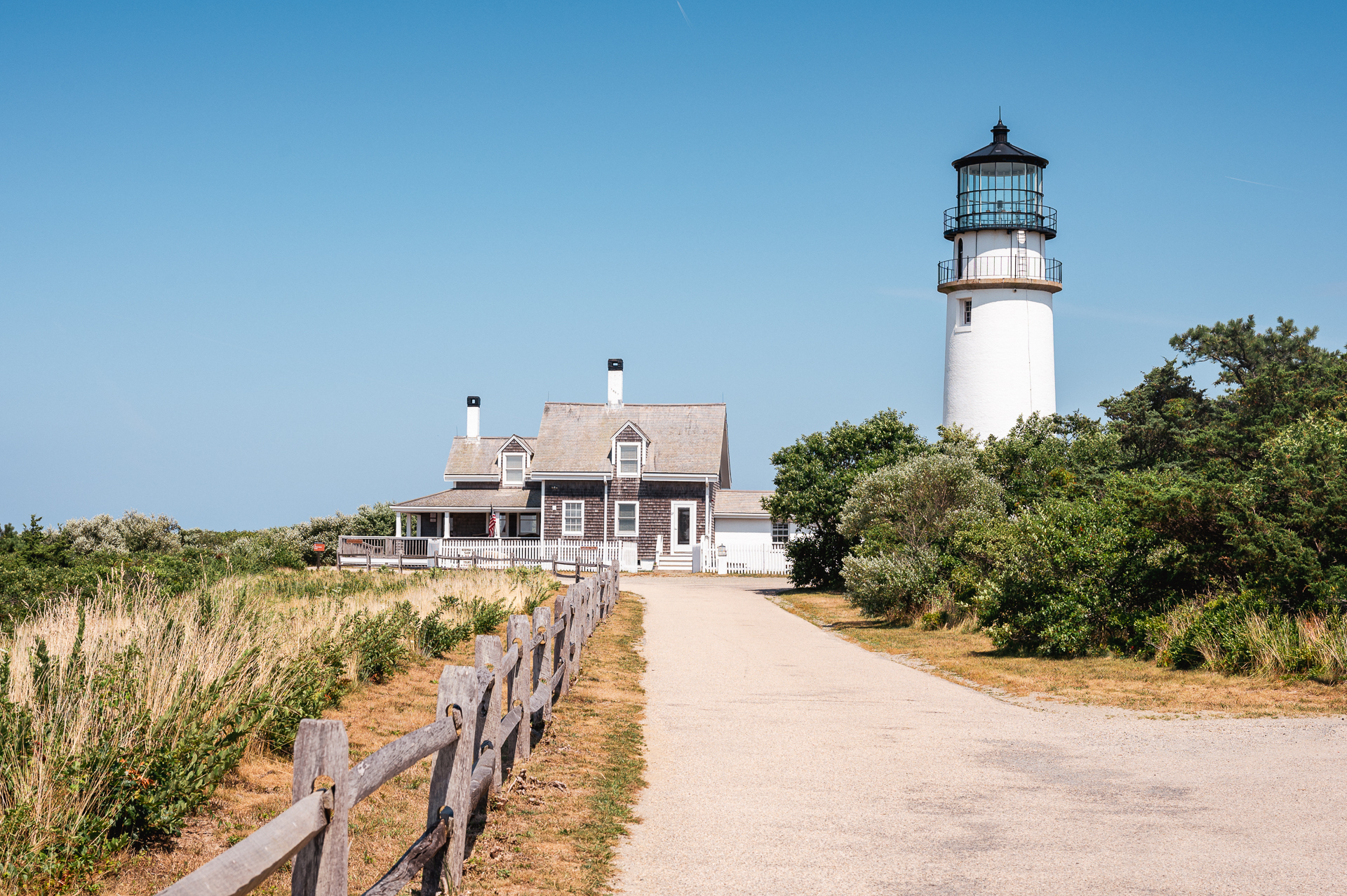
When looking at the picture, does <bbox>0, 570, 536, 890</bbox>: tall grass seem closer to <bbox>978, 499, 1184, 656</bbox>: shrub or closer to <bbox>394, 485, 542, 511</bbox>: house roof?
<bbox>978, 499, 1184, 656</bbox>: shrub

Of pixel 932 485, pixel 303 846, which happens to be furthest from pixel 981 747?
pixel 932 485

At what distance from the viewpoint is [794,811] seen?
8.16 m

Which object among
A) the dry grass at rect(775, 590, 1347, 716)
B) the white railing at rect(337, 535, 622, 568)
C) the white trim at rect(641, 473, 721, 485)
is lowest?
the dry grass at rect(775, 590, 1347, 716)

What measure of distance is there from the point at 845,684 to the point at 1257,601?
551cm

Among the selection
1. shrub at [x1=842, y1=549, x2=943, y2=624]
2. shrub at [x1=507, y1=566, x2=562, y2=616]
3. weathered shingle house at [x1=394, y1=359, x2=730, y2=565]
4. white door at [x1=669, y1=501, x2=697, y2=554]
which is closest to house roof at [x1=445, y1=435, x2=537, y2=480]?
weathered shingle house at [x1=394, y1=359, x2=730, y2=565]

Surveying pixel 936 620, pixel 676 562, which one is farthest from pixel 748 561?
pixel 936 620

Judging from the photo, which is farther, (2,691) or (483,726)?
(483,726)

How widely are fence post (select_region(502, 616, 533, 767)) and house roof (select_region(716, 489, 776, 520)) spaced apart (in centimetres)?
3711

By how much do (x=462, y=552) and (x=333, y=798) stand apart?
37.6 m

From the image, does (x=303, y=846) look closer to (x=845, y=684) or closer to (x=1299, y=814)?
(x=1299, y=814)

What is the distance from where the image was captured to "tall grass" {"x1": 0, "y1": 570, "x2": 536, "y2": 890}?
586cm

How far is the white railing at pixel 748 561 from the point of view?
45531 millimetres

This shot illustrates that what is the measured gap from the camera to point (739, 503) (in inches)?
1885

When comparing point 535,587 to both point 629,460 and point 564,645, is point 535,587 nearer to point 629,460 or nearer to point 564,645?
point 564,645
